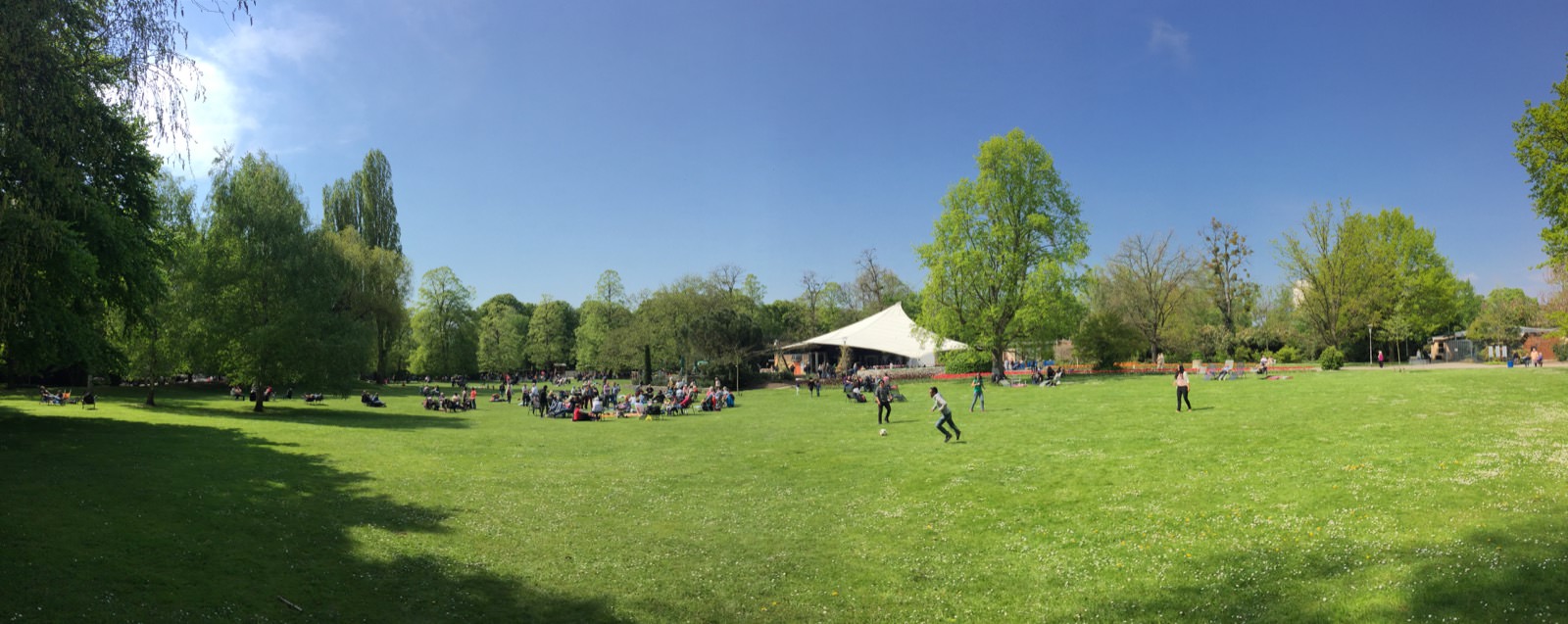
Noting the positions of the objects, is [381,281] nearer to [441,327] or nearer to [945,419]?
[441,327]

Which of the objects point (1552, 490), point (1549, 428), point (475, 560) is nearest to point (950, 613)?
point (475, 560)

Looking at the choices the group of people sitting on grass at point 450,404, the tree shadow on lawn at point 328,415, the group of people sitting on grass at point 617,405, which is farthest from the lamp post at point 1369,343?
the group of people sitting on grass at point 450,404

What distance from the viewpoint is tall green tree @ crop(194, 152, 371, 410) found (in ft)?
92.9

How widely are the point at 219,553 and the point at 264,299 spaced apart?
2610 cm

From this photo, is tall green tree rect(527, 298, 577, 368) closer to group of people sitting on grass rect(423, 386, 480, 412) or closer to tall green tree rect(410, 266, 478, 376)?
tall green tree rect(410, 266, 478, 376)

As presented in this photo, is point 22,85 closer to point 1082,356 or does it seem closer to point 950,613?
point 950,613

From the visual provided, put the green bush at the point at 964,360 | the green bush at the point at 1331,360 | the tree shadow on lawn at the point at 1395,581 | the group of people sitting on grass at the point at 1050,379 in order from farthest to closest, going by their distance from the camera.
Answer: the green bush at the point at 964,360
the green bush at the point at 1331,360
the group of people sitting on grass at the point at 1050,379
the tree shadow on lawn at the point at 1395,581

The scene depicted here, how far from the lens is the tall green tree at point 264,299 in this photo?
28.3 meters

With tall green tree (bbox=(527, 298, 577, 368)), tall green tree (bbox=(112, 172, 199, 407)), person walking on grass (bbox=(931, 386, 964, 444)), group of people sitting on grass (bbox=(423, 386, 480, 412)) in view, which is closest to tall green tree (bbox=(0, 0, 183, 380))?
person walking on grass (bbox=(931, 386, 964, 444))

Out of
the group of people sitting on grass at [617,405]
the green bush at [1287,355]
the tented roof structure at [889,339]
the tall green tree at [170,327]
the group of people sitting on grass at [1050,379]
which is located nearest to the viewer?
the tall green tree at [170,327]

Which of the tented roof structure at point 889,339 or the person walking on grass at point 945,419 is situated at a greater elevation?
the tented roof structure at point 889,339

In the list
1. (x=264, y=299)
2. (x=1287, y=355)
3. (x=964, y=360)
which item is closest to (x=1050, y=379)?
(x=964, y=360)

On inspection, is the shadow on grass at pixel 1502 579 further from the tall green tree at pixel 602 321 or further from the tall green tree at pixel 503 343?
the tall green tree at pixel 503 343

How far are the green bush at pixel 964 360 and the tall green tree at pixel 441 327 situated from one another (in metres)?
45.8
